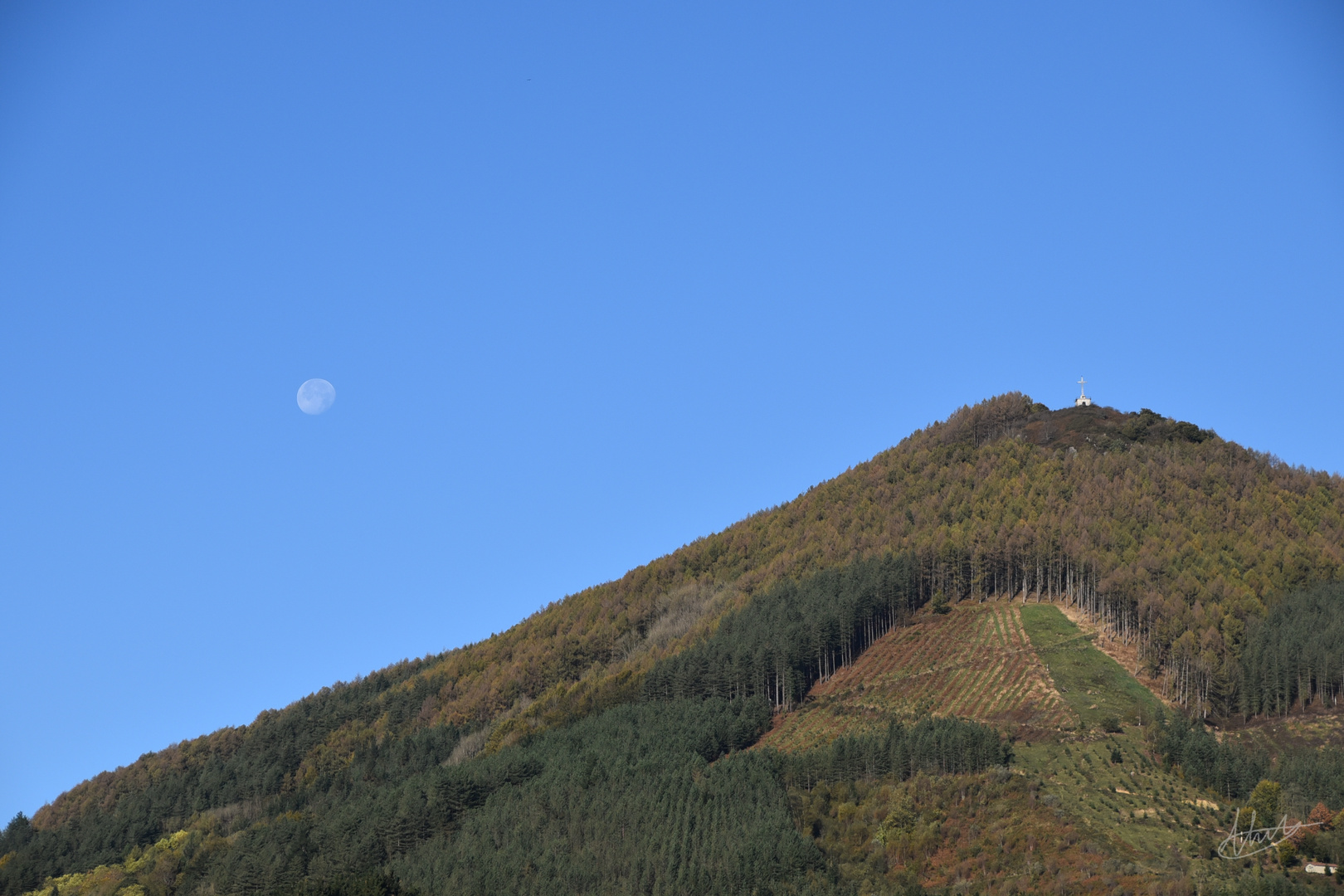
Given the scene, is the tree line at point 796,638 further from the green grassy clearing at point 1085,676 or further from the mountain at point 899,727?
the green grassy clearing at point 1085,676

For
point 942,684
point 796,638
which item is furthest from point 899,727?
point 796,638

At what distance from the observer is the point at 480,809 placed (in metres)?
133

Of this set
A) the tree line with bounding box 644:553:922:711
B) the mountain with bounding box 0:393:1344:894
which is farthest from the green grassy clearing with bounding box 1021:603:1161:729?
the tree line with bounding box 644:553:922:711

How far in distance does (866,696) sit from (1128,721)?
2851 cm

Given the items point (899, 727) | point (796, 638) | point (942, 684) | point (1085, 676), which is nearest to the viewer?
point (899, 727)

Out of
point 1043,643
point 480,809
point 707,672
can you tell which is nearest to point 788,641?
point 707,672

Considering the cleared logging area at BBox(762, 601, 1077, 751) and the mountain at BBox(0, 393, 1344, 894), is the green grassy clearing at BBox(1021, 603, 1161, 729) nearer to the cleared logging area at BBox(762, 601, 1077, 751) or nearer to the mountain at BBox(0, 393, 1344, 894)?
the mountain at BBox(0, 393, 1344, 894)

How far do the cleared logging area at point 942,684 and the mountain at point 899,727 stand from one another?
0.45 m

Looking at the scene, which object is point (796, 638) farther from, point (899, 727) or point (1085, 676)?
point (1085, 676)

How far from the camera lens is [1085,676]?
129625mm

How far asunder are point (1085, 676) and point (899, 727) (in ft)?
73.1

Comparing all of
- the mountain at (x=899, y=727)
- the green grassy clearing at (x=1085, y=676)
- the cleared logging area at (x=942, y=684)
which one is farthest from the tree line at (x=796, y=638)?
the green grassy clearing at (x=1085, y=676)

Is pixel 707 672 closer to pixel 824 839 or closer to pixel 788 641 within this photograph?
pixel 788 641

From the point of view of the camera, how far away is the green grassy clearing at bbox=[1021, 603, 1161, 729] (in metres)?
122
